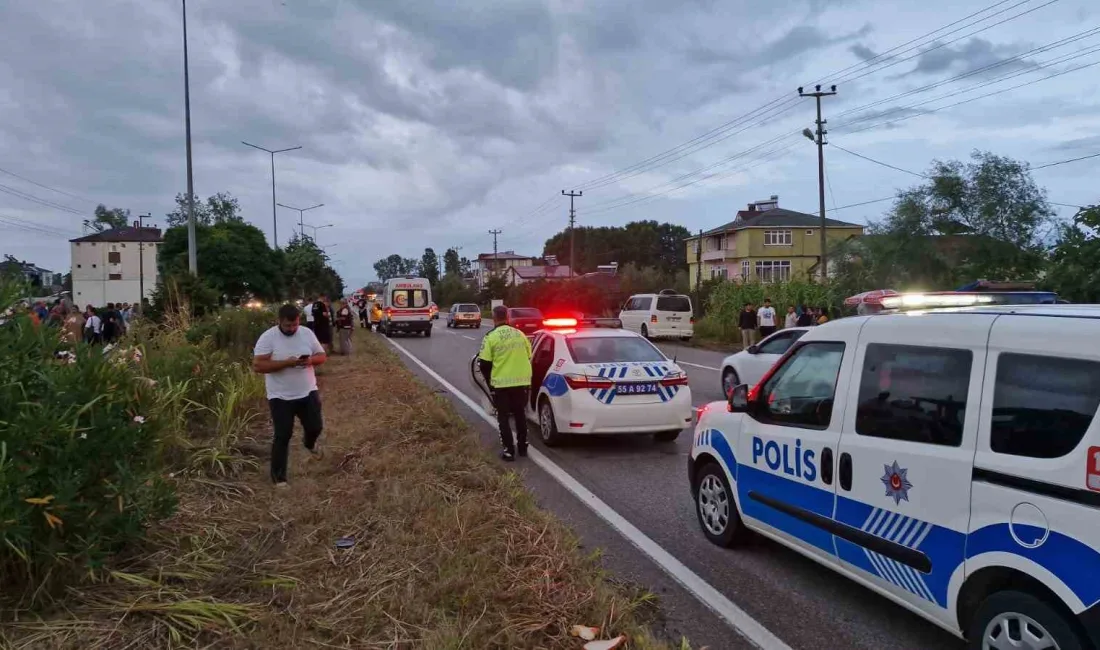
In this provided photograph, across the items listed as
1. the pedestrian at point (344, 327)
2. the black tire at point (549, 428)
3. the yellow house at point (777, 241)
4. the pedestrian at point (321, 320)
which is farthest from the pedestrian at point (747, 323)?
the yellow house at point (777, 241)

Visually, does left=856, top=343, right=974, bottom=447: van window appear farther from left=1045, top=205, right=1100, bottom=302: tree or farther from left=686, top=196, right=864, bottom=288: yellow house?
left=686, top=196, right=864, bottom=288: yellow house

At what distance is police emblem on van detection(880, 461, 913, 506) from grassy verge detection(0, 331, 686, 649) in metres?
1.43

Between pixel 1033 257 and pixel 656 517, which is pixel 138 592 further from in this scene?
pixel 1033 257

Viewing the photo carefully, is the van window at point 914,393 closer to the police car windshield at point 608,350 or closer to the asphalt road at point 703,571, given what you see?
the asphalt road at point 703,571

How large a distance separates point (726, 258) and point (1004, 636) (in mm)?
66377

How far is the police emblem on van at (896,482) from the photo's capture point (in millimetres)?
3717

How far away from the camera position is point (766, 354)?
12695mm

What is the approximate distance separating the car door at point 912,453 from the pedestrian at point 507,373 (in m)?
4.68

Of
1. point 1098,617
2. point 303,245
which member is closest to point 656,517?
point 1098,617

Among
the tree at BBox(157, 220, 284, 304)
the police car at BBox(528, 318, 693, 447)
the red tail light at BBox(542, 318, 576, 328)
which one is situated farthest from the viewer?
the tree at BBox(157, 220, 284, 304)

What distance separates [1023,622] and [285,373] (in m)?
5.78

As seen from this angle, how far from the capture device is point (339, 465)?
743 cm

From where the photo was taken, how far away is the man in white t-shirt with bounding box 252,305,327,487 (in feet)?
22.1

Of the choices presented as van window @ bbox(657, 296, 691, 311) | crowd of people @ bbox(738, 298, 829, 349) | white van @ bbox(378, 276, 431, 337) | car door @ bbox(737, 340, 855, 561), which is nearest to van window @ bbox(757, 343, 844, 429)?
car door @ bbox(737, 340, 855, 561)
